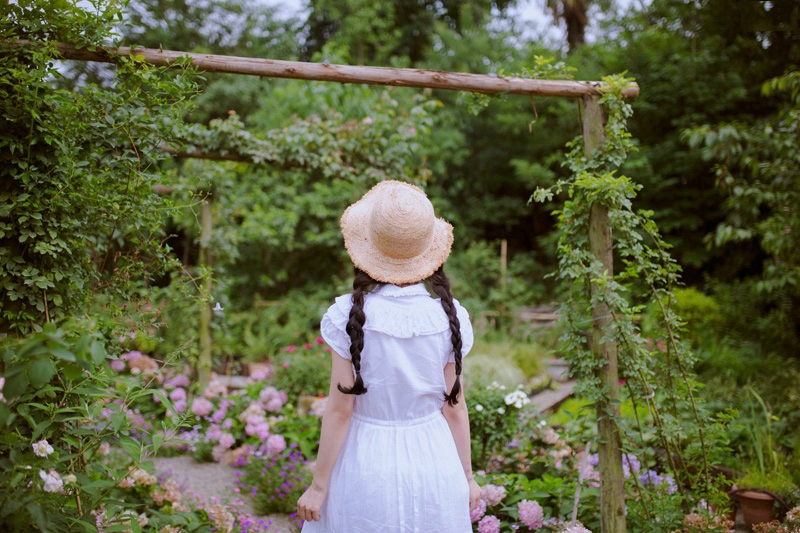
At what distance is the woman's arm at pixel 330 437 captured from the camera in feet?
5.90

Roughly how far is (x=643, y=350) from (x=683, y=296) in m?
4.56

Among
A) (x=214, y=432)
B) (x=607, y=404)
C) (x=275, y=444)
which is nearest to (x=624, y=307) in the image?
(x=607, y=404)

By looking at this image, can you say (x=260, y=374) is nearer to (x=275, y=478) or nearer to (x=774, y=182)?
(x=275, y=478)

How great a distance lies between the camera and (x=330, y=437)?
1.83 m

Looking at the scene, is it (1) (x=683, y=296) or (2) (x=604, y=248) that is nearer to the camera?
(2) (x=604, y=248)

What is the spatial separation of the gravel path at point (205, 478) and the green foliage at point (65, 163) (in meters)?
1.83

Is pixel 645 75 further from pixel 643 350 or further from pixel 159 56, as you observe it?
pixel 159 56

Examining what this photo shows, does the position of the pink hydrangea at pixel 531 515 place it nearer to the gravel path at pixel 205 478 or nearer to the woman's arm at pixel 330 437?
the woman's arm at pixel 330 437

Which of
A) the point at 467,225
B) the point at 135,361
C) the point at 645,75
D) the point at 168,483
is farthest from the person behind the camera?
the point at 467,225

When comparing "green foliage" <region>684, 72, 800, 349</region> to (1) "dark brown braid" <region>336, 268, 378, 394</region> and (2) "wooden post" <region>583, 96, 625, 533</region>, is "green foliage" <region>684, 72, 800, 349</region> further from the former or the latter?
(1) "dark brown braid" <region>336, 268, 378, 394</region>

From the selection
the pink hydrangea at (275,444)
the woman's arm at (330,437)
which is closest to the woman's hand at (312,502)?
the woman's arm at (330,437)

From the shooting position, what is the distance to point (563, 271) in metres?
2.80

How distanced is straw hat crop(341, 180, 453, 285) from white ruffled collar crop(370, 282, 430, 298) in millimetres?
23

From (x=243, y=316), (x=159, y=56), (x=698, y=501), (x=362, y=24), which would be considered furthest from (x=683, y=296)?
(x=362, y=24)
